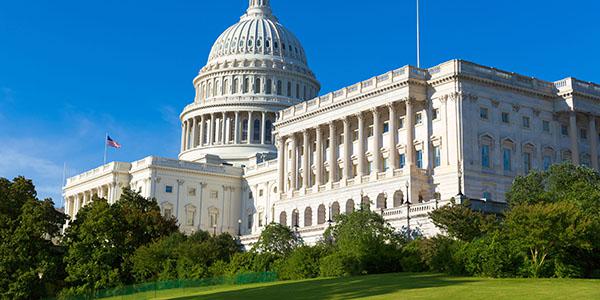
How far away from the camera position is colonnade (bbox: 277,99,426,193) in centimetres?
9169

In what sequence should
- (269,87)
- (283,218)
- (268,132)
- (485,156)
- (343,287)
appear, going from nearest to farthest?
1. (343,287)
2. (485,156)
3. (283,218)
4. (268,132)
5. (269,87)

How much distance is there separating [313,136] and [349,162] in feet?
32.7

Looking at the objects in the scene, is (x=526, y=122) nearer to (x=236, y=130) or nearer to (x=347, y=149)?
(x=347, y=149)

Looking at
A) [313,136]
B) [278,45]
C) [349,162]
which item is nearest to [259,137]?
[278,45]

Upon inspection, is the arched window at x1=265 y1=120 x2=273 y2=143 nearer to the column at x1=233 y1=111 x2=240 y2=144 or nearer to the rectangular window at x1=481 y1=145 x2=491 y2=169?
the column at x1=233 y1=111 x2=240 y2=144

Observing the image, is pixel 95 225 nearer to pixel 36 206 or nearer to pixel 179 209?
pixel 36 206

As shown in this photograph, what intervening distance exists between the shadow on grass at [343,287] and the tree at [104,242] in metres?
19.3

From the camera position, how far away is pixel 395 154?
91625mm

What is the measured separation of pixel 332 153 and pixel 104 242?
106ft

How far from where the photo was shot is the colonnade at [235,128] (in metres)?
150

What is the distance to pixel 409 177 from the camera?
285 ft

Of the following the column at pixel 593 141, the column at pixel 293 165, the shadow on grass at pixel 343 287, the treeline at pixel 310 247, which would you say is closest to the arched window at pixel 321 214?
the column at pixel 293 165

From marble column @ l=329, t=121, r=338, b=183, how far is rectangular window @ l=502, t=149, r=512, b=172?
20.4 meters

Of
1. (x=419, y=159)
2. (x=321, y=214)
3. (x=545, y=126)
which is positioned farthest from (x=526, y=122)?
(x=321, y=214)
